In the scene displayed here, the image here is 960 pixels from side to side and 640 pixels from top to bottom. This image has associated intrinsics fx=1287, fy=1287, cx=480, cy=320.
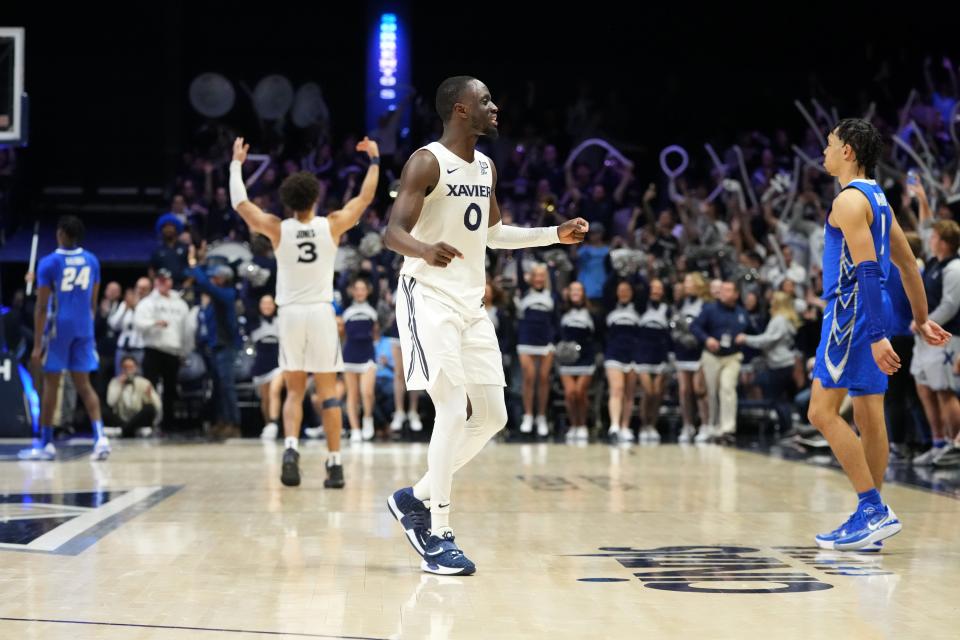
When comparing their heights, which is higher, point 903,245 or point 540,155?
point 540,155

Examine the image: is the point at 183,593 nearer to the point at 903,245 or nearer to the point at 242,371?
the point at 903,245

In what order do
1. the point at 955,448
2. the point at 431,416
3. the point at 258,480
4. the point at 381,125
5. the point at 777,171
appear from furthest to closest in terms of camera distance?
1. the point at 381,125
2. the point at 777,171
3. the point at 431,416
4. the point at 955,448
5. the point at 258,480

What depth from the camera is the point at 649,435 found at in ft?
47.4

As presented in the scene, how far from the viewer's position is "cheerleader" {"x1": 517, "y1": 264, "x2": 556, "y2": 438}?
14422 mm

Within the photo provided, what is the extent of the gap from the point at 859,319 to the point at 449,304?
1.88m

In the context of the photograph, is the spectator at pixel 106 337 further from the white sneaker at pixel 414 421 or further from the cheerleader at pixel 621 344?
the cheerleader at pixel 621 344

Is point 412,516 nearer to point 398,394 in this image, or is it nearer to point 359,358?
point 359,358

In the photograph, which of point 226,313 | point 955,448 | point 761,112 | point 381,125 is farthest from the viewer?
point 761,112

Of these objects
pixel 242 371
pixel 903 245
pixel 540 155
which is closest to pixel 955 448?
pixel 903 245

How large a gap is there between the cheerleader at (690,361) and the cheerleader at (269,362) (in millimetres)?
4413

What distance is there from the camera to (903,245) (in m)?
5.87

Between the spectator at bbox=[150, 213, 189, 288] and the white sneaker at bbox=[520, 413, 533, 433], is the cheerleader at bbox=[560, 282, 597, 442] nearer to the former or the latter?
the white sneaker at bbox=[520, 413, 533, 433]

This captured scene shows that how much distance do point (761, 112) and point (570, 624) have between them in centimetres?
1906

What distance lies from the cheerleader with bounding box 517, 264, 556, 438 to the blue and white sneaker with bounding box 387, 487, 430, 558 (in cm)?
881
